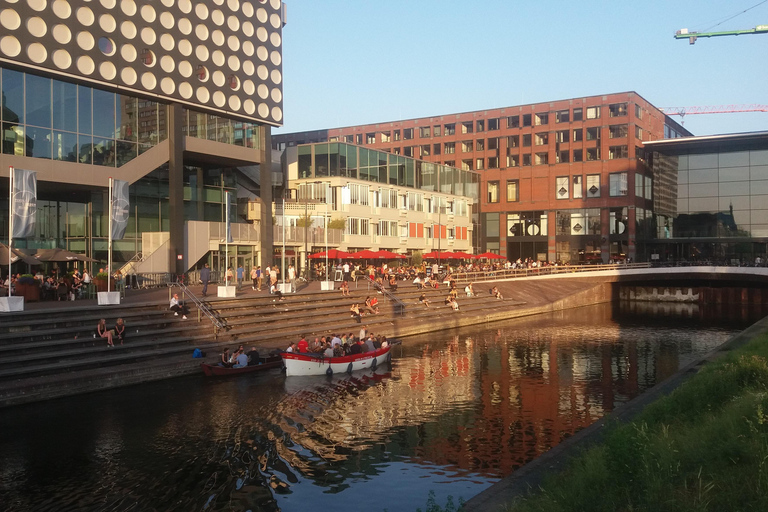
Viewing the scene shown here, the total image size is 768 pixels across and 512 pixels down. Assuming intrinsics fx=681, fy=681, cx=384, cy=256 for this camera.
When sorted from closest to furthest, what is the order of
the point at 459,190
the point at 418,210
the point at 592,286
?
the point at 592,286 → the point at 418,210 → the point at 459,190

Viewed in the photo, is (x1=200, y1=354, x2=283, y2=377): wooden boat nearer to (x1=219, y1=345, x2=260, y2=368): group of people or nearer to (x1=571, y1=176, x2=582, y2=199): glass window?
(x1=219, y1=345, x2=260, y2=368): group of people

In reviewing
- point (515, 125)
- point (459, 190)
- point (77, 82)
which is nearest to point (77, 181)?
point (77, 82)

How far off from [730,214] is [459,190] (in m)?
34.6

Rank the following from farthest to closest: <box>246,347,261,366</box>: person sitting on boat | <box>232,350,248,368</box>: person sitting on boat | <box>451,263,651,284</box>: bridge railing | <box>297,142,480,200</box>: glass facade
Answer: <box>297,142,480,200</box>: glass facade
<box>451,263,651,284</box>: bridge railing
<box>246,347,261,366</box>: person sitting on boat
<box>232,350,248,368</box>: person sitting on boat

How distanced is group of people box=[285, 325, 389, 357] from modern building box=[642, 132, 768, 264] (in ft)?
199

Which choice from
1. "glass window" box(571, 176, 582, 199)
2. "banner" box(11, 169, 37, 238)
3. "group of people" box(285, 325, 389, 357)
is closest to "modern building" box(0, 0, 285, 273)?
"banner" box(11, 169, 37, 238)

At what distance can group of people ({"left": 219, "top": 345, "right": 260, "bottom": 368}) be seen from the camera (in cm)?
2861

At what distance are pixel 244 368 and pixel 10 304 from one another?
386 inches

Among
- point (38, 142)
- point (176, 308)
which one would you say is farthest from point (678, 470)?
point (38, 142)

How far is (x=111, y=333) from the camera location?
91.1ft

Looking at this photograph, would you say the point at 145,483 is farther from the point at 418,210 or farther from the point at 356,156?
the point at 418,210

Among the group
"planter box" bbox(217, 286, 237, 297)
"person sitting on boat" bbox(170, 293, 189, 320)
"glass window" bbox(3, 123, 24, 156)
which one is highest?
"glass window" bbox(3, 123, 24, 156)

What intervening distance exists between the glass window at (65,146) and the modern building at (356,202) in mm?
21092

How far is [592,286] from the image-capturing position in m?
Answer: 72.6
